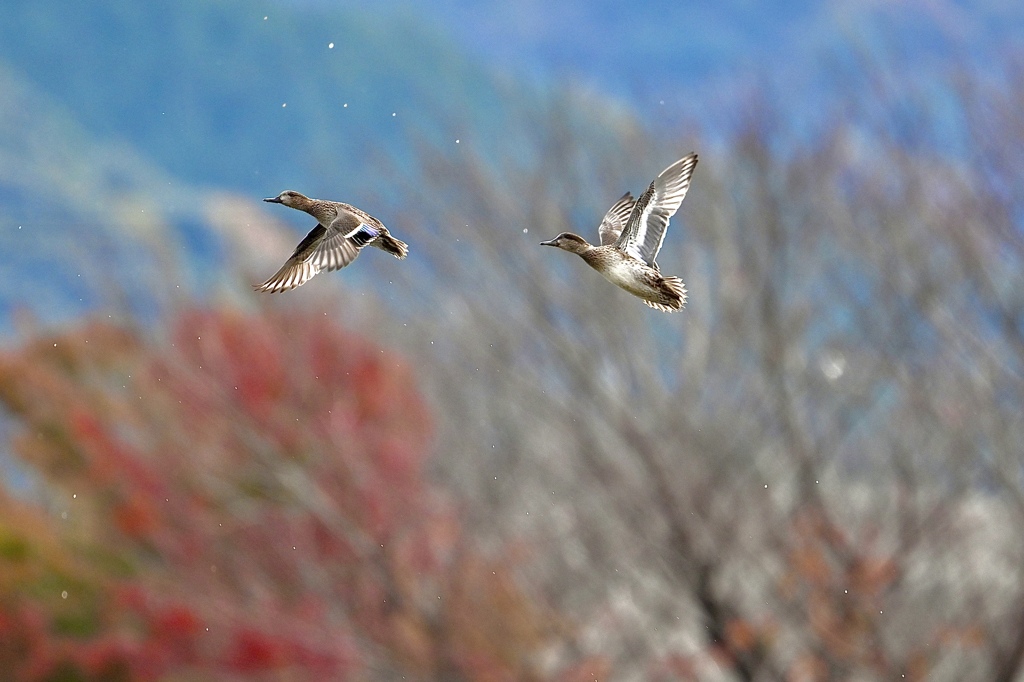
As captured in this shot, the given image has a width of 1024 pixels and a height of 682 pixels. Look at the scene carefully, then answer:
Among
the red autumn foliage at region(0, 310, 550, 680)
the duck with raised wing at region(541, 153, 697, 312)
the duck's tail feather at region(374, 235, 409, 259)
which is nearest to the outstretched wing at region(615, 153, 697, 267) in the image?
the duck with raised wing at region(541, 153, 697, 312)

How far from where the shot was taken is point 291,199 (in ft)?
3.97

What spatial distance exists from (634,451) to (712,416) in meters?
0.85

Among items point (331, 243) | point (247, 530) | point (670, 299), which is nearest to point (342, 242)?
point (331, 243)

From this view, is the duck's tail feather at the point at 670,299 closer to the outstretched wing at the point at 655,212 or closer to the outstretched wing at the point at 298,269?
the outstretched wing at the point at 655,212

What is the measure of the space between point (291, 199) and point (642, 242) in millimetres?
368

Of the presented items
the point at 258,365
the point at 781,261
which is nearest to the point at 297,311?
the point at 258,365

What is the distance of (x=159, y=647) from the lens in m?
15.9

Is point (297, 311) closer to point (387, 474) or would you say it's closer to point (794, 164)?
point (387, 474)

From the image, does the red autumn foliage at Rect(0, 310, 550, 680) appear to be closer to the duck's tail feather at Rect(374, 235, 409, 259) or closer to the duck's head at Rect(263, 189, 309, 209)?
the duck's head at Rect(263, 189, 309, 209)

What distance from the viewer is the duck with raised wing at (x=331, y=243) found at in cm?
102

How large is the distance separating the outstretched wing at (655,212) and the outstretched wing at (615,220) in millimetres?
22

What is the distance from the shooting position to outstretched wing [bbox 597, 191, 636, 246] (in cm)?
134

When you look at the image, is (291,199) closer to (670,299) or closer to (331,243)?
(331,243)

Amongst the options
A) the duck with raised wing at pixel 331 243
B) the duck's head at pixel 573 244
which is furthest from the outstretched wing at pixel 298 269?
the duck's head at pixel 573 244
